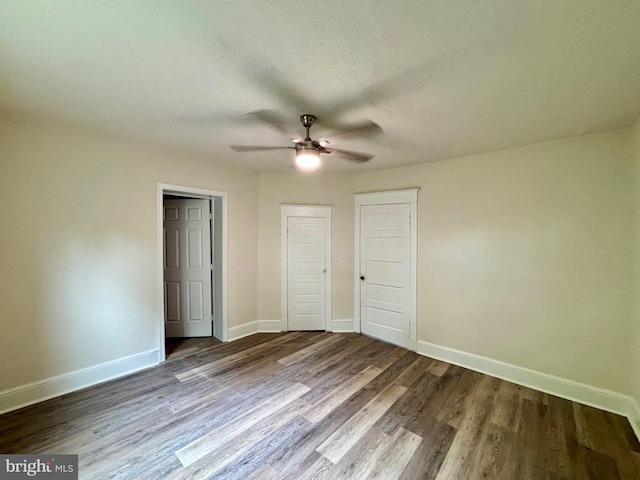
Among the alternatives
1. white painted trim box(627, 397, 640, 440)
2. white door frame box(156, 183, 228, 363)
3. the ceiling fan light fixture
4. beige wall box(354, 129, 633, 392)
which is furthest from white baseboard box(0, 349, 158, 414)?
white painted trim box(627, 397, 640, 440)

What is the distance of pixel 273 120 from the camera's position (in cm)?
214

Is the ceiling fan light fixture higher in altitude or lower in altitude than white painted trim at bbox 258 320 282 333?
higher

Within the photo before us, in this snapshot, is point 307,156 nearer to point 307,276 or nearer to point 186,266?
point 307,276

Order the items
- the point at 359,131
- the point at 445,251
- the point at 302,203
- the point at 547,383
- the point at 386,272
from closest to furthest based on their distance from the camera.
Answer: the point at 359,131 < the point at 547,383 < the point at 445,251 < the point at 386,272 < the point at 302,203

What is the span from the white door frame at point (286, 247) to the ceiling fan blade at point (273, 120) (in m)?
1.74

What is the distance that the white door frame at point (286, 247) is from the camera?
159 inches

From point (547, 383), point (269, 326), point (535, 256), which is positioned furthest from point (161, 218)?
point (547, 383)

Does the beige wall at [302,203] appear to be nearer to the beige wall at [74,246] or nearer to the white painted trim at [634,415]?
the beige wall at [74,246]

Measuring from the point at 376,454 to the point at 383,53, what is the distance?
8.47ft

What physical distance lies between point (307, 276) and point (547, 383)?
10.2 feet

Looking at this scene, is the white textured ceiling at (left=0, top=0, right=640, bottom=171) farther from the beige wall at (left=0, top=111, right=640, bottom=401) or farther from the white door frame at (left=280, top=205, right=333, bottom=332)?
the white door frame at (left=280, top=205, right=333, bottom=332)

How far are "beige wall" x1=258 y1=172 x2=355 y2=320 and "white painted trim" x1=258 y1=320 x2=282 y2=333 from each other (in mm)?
63

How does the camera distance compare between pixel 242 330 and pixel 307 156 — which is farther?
pixel 242 330

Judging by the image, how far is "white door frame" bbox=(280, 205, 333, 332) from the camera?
13.3 feet
